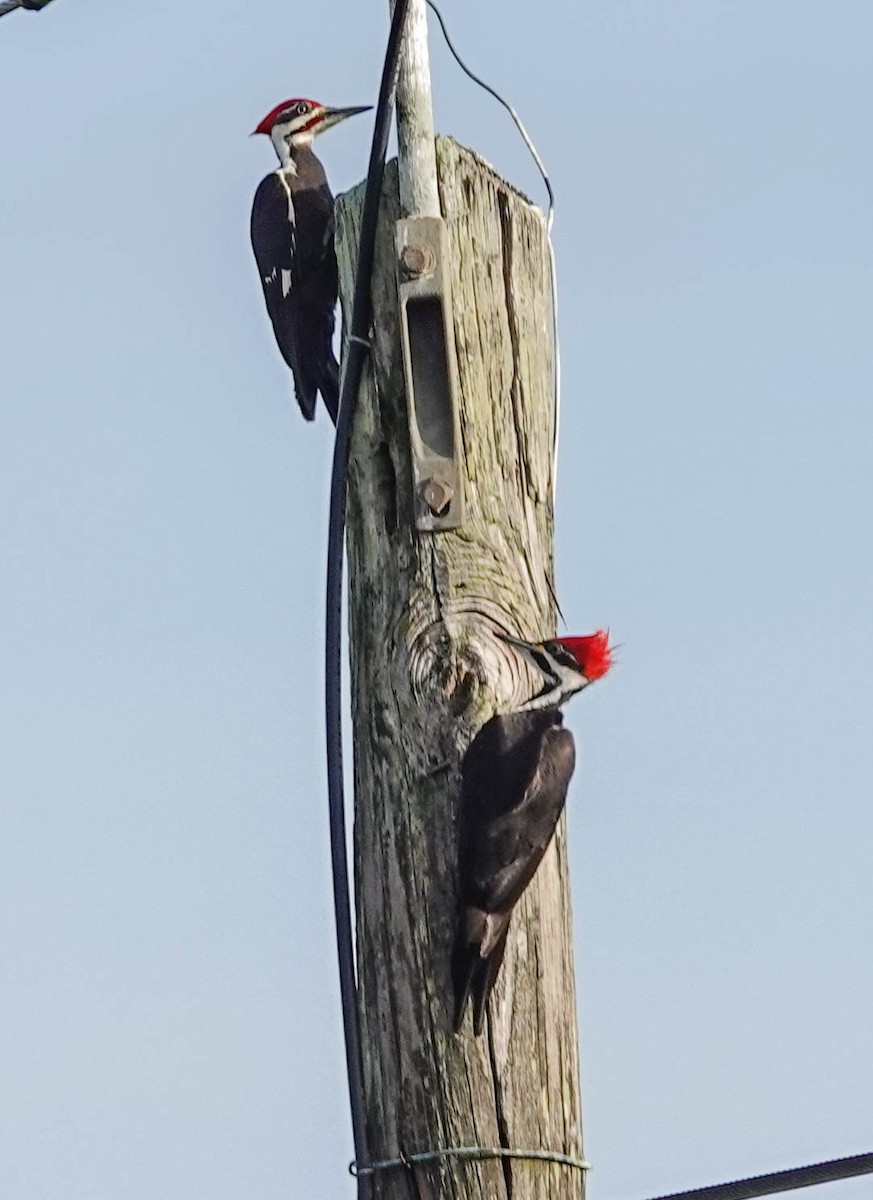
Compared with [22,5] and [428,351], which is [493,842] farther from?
[22,5]

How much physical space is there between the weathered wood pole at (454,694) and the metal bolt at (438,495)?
0.18ft

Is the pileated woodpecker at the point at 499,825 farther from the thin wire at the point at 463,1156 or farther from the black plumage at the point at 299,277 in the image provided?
the black plumage at the point at 299,277

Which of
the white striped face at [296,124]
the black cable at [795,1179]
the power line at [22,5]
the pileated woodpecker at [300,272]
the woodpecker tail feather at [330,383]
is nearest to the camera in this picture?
the black cable at [795,1179]

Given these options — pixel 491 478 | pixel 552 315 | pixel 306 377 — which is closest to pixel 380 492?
pixel 491 478

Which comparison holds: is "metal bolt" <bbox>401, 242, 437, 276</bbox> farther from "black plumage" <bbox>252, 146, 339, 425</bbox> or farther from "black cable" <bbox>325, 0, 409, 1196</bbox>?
"black plumage" <bbox>252, 146, 339, 425</bbox>

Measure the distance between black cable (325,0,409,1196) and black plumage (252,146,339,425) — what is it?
181 cm

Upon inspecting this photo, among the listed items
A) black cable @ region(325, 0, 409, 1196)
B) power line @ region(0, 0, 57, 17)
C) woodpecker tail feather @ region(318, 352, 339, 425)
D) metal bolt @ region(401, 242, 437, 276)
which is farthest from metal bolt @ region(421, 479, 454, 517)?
woodpecker tail feather @ region(318, 352, 339, 425)

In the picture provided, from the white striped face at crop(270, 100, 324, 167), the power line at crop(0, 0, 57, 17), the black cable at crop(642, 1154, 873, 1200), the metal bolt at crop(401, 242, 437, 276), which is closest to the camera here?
the black cable at crop(642, 1154, 873, 1200)

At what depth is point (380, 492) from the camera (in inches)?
158

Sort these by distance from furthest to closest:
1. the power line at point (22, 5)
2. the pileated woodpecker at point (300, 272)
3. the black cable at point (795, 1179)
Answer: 1. the pileated woodpecker at point (300, 272)
2. the power line at point (22, 5)
3. the black cable at point (795, 1179)

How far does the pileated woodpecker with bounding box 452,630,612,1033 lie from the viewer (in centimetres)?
362

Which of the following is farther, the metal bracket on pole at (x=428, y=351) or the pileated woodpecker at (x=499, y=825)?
the metal bracket on pole at (x=428, y=351)

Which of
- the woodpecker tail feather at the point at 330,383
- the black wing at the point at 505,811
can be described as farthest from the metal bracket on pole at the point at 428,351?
the woodpecker tail feather at the point at 330,383

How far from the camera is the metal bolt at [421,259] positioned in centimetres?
393
